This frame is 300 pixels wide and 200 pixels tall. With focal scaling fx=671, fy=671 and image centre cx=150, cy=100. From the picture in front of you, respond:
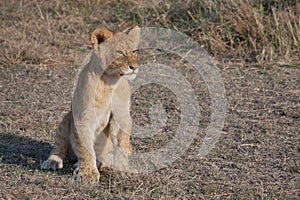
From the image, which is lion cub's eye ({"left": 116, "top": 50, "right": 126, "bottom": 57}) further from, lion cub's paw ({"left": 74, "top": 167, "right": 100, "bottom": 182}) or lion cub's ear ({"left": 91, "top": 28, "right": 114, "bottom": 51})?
lion cub's paw ({"left": 74, "top": 167, "right": 100, "bottom": 182})

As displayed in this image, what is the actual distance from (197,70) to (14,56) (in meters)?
1.90

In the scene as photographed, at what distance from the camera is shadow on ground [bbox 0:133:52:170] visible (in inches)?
182

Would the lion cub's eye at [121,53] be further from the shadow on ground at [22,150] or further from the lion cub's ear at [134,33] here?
the shadow on ground at [22,150]

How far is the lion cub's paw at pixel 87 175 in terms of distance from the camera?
4250 mm

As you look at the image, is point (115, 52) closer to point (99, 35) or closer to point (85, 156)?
point (99, 35)

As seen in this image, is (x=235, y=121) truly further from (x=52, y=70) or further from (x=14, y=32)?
(x=14, y=32)

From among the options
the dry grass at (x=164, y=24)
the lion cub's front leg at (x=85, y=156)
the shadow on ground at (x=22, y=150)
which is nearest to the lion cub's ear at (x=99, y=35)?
the lion cub's front leg at (x=85, y=156)

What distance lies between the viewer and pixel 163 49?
735 centimetres

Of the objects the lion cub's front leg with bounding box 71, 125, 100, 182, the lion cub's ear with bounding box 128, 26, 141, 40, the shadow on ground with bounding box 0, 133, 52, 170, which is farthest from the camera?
the shadow on ground with bounding box 0, 133, 52, 170

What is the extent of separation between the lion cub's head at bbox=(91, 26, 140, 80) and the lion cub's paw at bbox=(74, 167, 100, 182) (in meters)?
0.64

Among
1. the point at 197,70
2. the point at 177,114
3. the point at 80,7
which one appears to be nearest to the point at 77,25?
the point at 80,7

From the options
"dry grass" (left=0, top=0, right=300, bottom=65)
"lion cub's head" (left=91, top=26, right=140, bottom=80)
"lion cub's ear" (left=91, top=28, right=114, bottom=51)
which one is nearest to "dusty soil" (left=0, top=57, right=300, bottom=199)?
"dry grass" (left=0, top=0, right=300, bottom=65)

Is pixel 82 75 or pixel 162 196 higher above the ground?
pixel 82 75

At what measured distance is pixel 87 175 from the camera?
4270 millimetres
